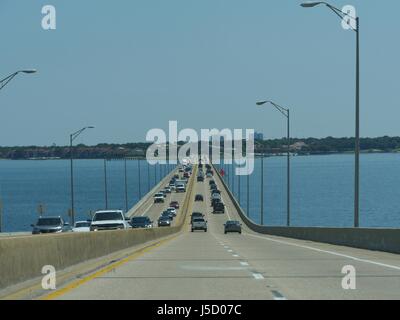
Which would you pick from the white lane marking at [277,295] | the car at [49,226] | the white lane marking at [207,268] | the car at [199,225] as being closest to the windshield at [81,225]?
the car at [49,226]

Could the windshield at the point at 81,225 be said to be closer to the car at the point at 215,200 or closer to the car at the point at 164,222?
the car at the point at 164,222

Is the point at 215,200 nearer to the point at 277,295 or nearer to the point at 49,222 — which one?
the point at 49,222

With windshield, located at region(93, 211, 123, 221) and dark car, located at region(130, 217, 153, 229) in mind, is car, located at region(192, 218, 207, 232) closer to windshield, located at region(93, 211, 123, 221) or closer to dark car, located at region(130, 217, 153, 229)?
dark car, located at region(130, 217, 153, 229)

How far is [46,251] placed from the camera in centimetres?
1916

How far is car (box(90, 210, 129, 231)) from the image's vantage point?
4316 cm

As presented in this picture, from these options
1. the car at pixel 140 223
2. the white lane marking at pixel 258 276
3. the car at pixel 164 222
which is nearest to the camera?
the white lane marking at pixel 258 276

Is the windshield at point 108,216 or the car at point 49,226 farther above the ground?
the windshield at point 108,216

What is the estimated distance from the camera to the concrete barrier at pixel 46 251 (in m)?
16.2

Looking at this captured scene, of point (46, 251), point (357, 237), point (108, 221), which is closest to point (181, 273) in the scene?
point (46, 251)

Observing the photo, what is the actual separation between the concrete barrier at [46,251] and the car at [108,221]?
36.8 ft

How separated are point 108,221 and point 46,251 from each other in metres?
25.0
